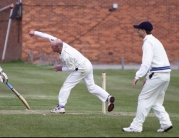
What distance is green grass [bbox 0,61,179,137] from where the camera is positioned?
1231cm

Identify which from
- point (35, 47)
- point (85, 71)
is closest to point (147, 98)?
point (85, 71)

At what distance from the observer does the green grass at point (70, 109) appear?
1231 cm

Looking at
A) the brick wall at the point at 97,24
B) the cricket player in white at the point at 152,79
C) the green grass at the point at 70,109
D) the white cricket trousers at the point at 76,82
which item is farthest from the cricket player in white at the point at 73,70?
the brick wall at the point at 97,24

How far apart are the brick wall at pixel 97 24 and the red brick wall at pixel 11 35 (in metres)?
0.93

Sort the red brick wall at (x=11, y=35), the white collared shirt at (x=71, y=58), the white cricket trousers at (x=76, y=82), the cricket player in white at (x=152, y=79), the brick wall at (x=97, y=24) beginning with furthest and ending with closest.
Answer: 1. the red brick wall at (x=11, y=35)
2. the brick wall at (x=97, y=24)
3. the white cricket trousers at (x=76, y=82)
4. the white collared shirt at (x=71, y=58)
5. the cricket player in white at (x=152, y=79)

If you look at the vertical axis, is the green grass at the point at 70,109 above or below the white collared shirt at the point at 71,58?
below

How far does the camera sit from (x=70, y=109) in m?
16.8

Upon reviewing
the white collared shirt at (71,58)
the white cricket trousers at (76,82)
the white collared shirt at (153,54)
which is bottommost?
the white cricket trousers at (76,82)

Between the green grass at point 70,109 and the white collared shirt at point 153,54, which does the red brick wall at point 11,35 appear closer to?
the green grass at point 70,109

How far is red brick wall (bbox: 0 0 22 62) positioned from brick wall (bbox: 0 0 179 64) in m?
0.93

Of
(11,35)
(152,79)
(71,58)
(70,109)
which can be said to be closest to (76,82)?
(71,58)

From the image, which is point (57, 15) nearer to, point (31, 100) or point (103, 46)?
point (103, 46)

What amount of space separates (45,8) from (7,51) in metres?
3.98

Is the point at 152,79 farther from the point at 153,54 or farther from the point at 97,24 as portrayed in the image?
the point at 97,24
